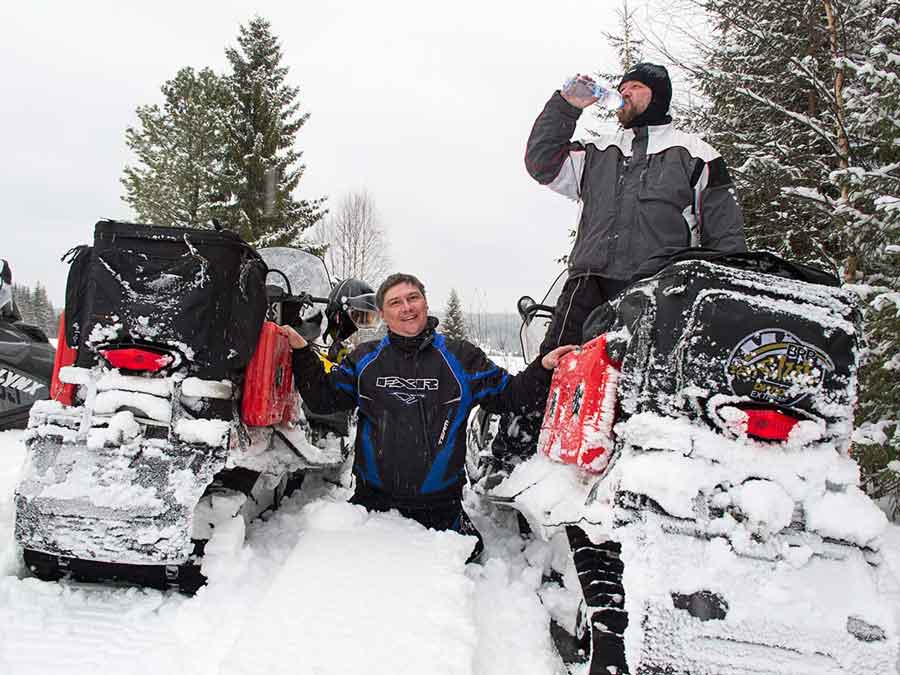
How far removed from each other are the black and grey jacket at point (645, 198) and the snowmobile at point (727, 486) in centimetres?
75

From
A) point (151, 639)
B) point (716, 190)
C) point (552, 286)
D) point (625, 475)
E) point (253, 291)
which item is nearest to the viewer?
point (625, 475)

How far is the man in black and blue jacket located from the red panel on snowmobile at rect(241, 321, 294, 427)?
176mm

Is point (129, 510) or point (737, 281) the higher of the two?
point (737, 281)

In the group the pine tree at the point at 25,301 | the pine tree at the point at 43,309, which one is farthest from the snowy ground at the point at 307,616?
the pine tree at the point at 25,301

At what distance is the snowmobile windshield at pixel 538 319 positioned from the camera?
9.86ft

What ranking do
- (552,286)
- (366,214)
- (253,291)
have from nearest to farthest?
1. (253,291)
2. (552,286)
3. (366,214)

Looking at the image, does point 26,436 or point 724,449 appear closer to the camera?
point 724,449

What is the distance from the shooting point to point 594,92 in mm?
2484

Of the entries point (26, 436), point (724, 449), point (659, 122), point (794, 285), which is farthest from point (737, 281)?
point (26, 436)

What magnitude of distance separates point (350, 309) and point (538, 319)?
124 cm

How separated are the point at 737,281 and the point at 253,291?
1.66 meters

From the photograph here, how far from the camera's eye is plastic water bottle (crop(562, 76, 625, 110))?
7.95 ft

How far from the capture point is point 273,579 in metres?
2.02

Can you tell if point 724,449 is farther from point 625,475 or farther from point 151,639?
point 151,639
